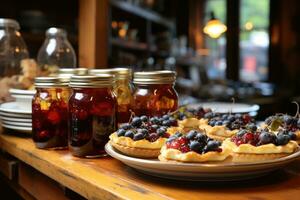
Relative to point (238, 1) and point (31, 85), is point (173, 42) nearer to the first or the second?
point (238, 1)

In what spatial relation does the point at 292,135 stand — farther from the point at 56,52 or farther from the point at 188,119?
the point at 56,52

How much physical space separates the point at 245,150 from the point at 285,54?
7421 millimetres

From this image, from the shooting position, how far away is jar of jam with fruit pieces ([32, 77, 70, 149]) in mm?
1364

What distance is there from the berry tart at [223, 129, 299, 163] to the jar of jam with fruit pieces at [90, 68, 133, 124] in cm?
48

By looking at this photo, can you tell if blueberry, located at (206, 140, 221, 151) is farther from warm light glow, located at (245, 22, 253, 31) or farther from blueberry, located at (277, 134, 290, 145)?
warm light glow, located at (245, 22, 253, 31)

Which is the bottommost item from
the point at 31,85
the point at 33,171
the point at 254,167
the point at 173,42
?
the point at 33,171

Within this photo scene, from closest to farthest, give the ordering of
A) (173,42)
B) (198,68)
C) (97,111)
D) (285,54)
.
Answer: (97,111) < (173,42) < (198,68) < (285,54)

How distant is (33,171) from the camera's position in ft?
4.82

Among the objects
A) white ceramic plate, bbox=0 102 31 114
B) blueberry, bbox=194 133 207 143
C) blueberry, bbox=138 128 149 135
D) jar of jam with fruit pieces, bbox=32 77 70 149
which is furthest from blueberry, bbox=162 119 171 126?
white ceramic plate, bbox=0 102 31 114

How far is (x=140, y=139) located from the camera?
104cm

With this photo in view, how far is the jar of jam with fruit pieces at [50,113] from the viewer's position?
4.48ft

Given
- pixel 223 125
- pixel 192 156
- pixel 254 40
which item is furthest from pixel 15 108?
pixel 254 40

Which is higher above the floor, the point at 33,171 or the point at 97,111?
the point at 97,111

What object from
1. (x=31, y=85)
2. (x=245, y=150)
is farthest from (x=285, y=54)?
(x=245, y=150)
